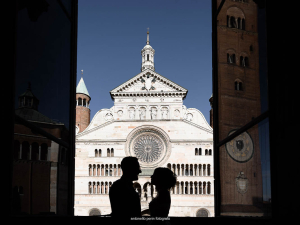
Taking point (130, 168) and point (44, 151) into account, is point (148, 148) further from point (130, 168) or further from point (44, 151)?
point (130, 168)

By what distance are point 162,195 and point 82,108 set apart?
41526mm

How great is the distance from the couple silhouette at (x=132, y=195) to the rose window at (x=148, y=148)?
3041 cm

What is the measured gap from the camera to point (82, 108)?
1715 inches

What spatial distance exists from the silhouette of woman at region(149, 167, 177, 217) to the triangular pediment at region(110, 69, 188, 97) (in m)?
31.7

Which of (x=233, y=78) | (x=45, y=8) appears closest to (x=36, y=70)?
(x=45, y=8)

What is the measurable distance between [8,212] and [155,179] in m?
1.24

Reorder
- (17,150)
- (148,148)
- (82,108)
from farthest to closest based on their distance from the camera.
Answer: (82,108) → (148,148) → (17,150)

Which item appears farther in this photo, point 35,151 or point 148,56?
point 148,56

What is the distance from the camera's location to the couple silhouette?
2797 millimetres

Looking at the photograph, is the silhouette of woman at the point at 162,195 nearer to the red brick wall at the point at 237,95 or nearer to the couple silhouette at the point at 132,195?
the couple silhouette at the point at 132,195

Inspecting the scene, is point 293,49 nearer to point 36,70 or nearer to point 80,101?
point 36,70

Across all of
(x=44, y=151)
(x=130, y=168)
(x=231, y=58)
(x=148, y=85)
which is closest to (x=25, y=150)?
(x=44, y=151)

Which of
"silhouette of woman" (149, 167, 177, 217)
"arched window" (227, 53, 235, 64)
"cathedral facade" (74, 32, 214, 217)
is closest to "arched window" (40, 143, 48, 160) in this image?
"silhouette of woman" (149, 167, 177, 217)

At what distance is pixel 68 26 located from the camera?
4.98 m
